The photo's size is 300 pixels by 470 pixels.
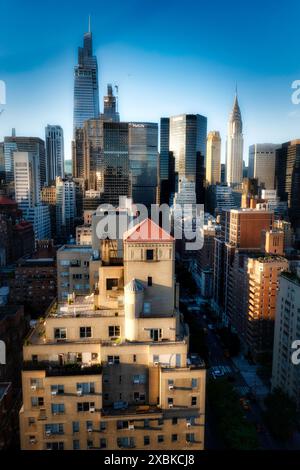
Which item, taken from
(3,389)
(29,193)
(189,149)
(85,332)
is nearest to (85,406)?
(85,332)

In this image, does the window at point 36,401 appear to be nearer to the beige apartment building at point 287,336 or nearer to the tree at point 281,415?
the tree at point 281,415

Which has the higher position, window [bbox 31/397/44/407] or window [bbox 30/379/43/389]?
window [bbox 30/379/43/389]

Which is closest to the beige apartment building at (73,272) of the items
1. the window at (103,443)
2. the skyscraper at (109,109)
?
the window at (103,443)

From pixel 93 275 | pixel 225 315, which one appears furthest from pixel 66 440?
pixel 225 315

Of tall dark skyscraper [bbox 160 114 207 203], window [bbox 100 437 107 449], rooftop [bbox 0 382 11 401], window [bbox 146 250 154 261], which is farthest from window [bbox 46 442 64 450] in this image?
tall dark skyscraper [bbox 160 114 207 203]

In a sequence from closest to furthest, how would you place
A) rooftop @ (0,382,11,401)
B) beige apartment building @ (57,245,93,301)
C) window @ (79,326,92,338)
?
1. window @ (79,326,92,338)
2. rooftop @ (0,382,11,401)
3. beige apartment building @ (57,245,93,301)

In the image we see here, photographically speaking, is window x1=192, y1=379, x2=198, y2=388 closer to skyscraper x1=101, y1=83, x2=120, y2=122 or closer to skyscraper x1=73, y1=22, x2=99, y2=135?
skyscraper x1=101, y1=83, x2=120, y2=122
